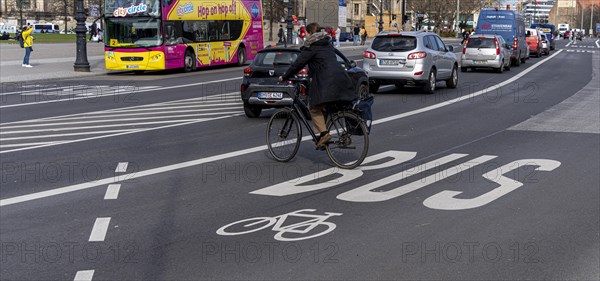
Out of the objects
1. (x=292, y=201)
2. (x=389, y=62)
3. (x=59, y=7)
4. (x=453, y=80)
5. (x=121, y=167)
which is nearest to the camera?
(x=292, y=201)

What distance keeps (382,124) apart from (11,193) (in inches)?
321

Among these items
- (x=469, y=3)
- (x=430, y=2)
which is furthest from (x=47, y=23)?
(x=469, y=3)

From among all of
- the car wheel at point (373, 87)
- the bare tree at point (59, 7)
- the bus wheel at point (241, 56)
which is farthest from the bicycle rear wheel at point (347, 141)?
the bare tree at point (59, 7)

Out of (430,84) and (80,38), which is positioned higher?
(80,38)

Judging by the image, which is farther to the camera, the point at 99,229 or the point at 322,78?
the point at 322,78

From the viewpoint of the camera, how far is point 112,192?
342 inches

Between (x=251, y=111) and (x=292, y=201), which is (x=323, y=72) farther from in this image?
(x=251, y=111)

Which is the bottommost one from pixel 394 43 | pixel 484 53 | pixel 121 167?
pixel 121 167

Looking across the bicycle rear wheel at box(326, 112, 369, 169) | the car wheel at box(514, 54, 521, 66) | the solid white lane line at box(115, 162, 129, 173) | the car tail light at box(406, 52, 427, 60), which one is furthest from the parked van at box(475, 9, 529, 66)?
the solid white lane line at box(115, 162, 129, 173)

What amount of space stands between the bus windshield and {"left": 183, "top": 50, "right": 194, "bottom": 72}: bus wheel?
201 cm

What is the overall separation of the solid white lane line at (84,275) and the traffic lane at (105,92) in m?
11.1

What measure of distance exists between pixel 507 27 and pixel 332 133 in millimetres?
34790

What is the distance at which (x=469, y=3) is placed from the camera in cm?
11862

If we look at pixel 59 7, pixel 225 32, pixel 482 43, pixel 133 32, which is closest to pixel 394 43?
pixel 482 43
